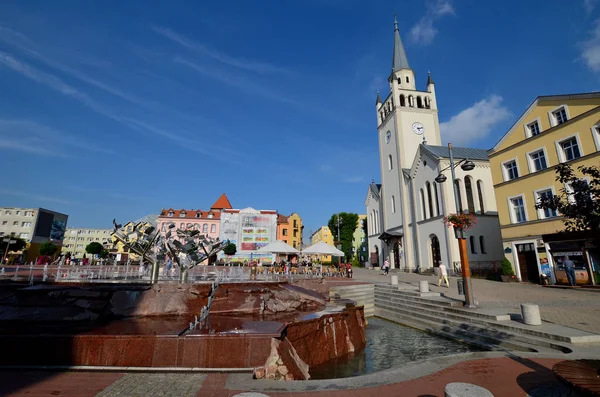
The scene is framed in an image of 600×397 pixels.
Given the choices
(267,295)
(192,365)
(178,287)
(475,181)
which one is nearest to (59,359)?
(192,365)

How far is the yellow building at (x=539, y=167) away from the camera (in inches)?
727

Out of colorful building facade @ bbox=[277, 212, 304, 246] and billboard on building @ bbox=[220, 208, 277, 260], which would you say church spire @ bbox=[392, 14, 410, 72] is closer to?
billboard on building @ bbox=[220, 208, 277, 260]

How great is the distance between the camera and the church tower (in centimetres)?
4078

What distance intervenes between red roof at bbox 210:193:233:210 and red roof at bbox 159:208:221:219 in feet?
23.7

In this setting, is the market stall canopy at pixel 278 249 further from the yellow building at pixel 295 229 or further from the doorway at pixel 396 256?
the yellow building at pixel 295 229

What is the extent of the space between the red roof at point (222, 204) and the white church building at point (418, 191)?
132ft

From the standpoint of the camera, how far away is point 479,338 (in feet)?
32.5

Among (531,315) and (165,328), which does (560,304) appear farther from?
(165,328)

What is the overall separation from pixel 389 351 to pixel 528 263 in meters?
18.6

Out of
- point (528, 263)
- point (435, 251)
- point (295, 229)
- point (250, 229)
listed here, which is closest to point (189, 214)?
point (250, 229)

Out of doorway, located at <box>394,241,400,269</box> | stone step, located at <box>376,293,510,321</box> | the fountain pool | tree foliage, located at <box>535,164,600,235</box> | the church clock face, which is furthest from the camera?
the church clock face

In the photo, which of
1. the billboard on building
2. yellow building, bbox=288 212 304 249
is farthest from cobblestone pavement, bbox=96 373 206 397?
yellow building, bbox=288 212 304 249

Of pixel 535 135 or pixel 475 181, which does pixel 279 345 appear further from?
pixel 475 181

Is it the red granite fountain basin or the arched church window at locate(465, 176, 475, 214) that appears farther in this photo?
the arched church window at locate(465, 176, 475, 214)
